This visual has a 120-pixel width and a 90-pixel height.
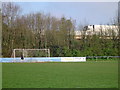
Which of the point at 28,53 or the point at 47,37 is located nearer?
the point at 28,53

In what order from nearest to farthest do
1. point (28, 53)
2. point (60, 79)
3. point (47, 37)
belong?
point (60, 79) < point (28, 53) < point (47, 37)

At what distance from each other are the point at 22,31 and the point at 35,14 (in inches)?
242

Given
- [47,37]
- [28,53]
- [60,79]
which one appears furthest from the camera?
[47,37]

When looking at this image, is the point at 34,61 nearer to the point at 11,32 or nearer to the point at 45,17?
the point at 11,32

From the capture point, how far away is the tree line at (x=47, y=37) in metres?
52.6

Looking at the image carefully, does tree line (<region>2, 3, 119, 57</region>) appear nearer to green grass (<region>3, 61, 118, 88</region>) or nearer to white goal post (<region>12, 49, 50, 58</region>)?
white goal post (<region>12, 49, 50, 58</region>)

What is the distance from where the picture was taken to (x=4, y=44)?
52469 mm

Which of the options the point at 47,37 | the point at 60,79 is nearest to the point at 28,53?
the point at 47,37

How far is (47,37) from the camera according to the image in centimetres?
5712

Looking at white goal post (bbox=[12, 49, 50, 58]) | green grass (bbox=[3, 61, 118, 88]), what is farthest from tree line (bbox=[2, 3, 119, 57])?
green grass (bbox=[3, 61, 118, 88])

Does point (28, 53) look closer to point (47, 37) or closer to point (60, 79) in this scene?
point (47, 37)

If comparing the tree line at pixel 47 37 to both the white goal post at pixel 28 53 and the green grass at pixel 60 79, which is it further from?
the green grass at pixel 60 79

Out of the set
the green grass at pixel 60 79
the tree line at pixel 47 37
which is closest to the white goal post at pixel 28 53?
the tree line at pixel 47 37

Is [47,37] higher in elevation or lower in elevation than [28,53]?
higher
